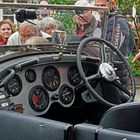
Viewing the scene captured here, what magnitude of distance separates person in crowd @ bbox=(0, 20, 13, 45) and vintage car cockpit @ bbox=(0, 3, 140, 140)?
145 millimetres

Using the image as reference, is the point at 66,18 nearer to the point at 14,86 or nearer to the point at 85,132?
the point at 14,86

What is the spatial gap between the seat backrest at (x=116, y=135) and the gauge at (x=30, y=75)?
1139 mm

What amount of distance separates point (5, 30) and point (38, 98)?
818 millimetres

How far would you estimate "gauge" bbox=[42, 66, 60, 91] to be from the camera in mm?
3714

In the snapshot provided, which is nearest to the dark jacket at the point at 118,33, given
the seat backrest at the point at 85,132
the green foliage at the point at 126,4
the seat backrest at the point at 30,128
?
the seat backrest at the point at 30,128

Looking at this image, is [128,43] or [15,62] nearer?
[15,62]

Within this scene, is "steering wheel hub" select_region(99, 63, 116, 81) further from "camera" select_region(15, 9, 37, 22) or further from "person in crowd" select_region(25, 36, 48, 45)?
"camera" select_region(15, 9, 37, 22)

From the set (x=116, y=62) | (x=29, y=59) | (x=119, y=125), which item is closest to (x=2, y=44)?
(x=29, y=59)

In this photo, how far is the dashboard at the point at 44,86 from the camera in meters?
3.46

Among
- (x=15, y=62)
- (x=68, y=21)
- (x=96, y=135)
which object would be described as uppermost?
(x=68, y=21)

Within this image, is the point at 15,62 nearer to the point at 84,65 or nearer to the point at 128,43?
the point at 84,65

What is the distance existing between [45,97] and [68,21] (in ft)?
2.64

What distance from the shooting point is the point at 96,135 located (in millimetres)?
2584

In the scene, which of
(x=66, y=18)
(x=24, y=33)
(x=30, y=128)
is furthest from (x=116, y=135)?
(x=66, y=18)
